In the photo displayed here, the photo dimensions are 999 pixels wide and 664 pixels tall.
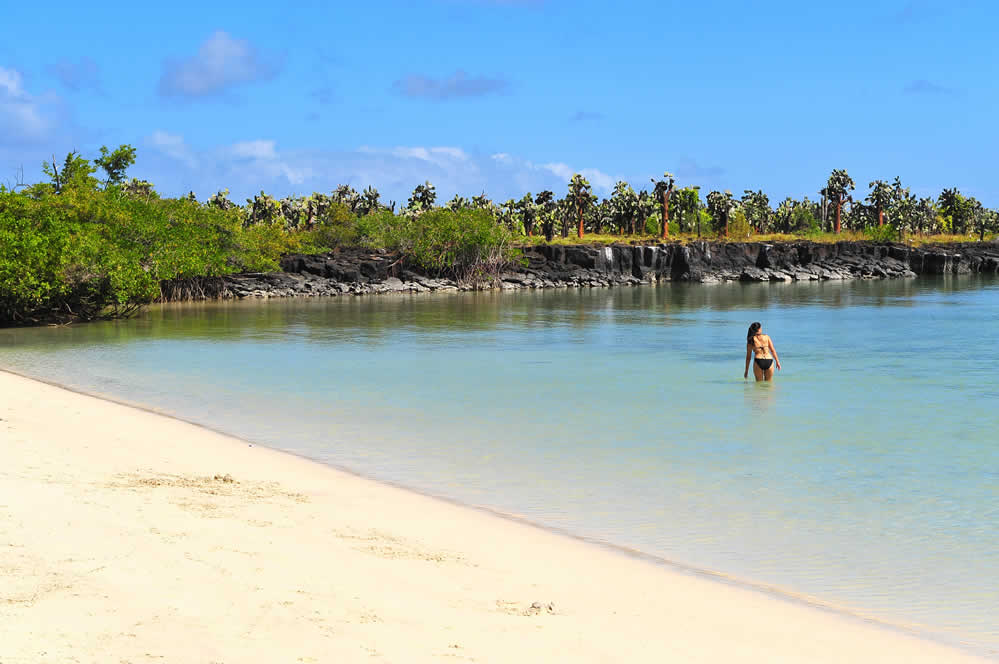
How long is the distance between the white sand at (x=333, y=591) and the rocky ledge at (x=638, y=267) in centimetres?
6854

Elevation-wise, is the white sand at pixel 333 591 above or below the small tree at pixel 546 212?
below

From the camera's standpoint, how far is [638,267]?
115938 millimetres

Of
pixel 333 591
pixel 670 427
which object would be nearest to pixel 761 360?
pixel 670 427

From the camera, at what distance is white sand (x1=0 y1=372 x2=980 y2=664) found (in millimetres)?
5922

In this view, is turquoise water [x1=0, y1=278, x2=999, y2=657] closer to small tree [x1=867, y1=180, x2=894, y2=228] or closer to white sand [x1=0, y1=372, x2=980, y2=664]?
white sand [x1=0, y1=372, x2=980, y2=664]

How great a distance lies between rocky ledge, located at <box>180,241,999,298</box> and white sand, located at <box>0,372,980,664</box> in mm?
68536

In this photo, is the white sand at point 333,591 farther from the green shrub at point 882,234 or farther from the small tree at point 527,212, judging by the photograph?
the green shrub at point 882,234

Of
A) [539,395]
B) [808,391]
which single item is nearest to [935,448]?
[808,391]

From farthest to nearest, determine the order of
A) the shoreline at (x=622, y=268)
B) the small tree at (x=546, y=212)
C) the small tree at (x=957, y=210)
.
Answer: the small tree at (x=957, y=210)
the small tree at (x=546, y=212)
the shoreline at (x=622, y=268)

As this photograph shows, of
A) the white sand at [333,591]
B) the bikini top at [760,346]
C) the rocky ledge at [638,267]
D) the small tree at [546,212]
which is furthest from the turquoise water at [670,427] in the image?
the small tree at [546,212]

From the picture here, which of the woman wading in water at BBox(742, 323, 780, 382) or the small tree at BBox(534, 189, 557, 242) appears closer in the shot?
the woman wading in water at BBox(742, 323, 780, 382)

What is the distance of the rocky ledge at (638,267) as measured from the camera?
3450 inches

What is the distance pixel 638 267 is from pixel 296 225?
45.3 meters

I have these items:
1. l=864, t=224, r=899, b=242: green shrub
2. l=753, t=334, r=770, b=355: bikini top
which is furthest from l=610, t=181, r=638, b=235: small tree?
l=753, t=334, r=770, b=355: bikini top
